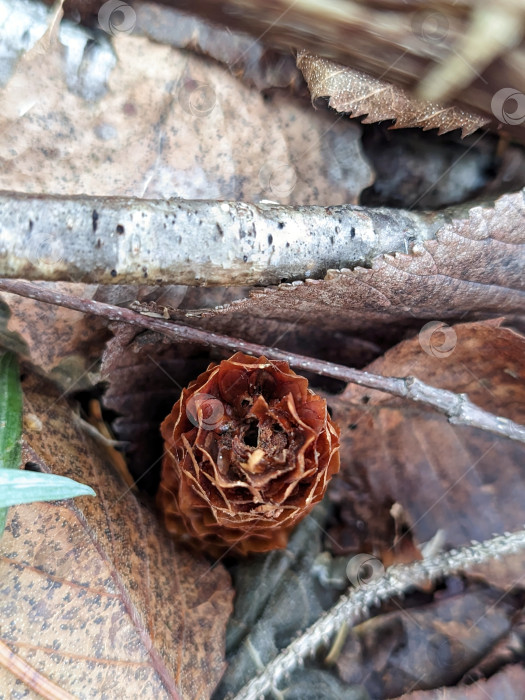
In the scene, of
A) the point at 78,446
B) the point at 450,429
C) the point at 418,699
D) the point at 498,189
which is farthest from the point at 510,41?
the point at 418,699

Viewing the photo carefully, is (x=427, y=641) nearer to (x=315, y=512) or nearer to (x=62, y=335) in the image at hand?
(x=315, y=512)

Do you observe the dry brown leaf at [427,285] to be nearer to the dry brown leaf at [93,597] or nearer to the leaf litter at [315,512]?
the leaf litter at [315,512]

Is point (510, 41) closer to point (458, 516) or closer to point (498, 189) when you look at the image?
point (498, 189)

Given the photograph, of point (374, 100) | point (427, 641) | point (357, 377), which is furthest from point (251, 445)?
point (374, 100)

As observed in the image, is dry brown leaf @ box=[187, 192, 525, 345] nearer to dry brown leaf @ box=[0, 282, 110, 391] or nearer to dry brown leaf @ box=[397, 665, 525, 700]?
dry brown leaf @ box=[0, 282, 110, 391]

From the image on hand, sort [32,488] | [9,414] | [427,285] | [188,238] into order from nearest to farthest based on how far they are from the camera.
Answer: [32,488] → [188,238] → [9,414] → [427,285]
